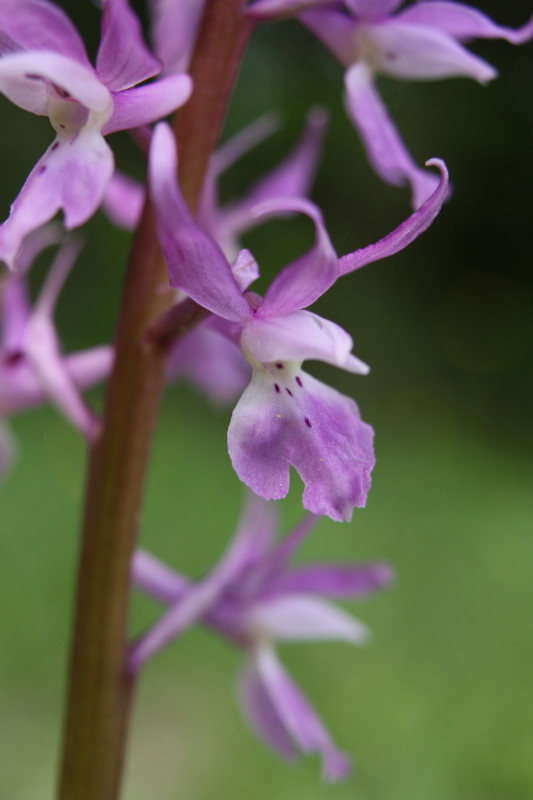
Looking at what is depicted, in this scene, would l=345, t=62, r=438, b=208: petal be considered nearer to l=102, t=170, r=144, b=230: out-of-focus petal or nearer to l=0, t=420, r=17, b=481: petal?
l=102, t=170, r=144, b=230: out-of-focus petal

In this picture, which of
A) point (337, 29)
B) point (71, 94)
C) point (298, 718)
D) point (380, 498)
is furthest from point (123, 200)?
point (380, 498)

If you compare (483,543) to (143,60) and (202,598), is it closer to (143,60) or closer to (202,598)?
(202,598)

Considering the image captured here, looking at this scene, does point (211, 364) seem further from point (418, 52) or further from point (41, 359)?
point (418, 52)

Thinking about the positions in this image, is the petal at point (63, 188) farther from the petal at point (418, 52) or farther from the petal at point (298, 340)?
the petal at point (418, 52)

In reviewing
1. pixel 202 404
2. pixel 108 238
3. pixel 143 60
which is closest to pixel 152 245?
pixel 143 60

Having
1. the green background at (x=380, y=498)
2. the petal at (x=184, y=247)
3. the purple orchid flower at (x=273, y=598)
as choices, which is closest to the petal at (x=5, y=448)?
the purple orchid flower at (x=273, y=598)
